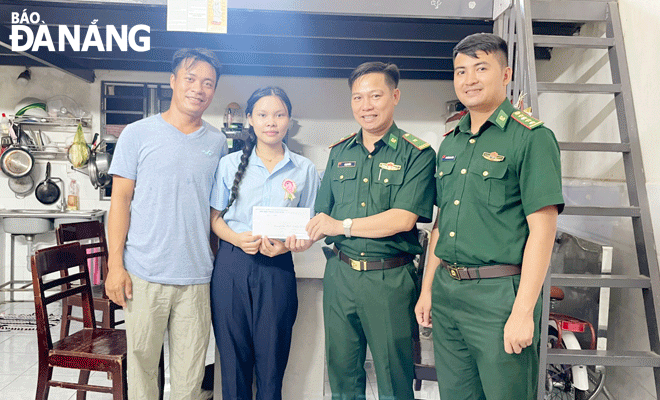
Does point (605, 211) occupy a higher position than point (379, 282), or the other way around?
point (605, 211)

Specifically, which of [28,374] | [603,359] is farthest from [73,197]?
[603,359]

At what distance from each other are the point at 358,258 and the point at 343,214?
8.1 inches

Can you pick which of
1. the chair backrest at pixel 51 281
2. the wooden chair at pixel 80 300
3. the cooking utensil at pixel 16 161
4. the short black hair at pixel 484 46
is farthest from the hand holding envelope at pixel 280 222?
the cooking utensil at pixel 16 161

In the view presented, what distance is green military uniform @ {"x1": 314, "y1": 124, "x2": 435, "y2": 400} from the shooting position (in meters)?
1.91

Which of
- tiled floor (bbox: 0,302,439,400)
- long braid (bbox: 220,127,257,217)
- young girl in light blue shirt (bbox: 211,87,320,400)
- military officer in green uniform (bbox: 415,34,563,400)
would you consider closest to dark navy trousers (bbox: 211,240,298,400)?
young girl in light blue shirt (bbox: 211,87,320,400)

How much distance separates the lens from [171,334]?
2.14 m

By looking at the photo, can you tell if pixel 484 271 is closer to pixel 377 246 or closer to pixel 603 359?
pixel 377 246

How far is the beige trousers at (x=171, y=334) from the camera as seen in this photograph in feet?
6.81

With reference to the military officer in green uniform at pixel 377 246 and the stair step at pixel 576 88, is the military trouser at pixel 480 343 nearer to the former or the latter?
the military officer in green uniform at pixel 377 246

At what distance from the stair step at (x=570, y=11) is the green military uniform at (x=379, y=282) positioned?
165cm

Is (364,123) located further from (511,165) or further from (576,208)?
(576,208)

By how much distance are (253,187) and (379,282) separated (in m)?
0.71

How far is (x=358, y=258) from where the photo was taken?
196cm

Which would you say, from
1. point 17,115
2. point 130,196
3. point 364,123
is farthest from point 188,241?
point 17,115
